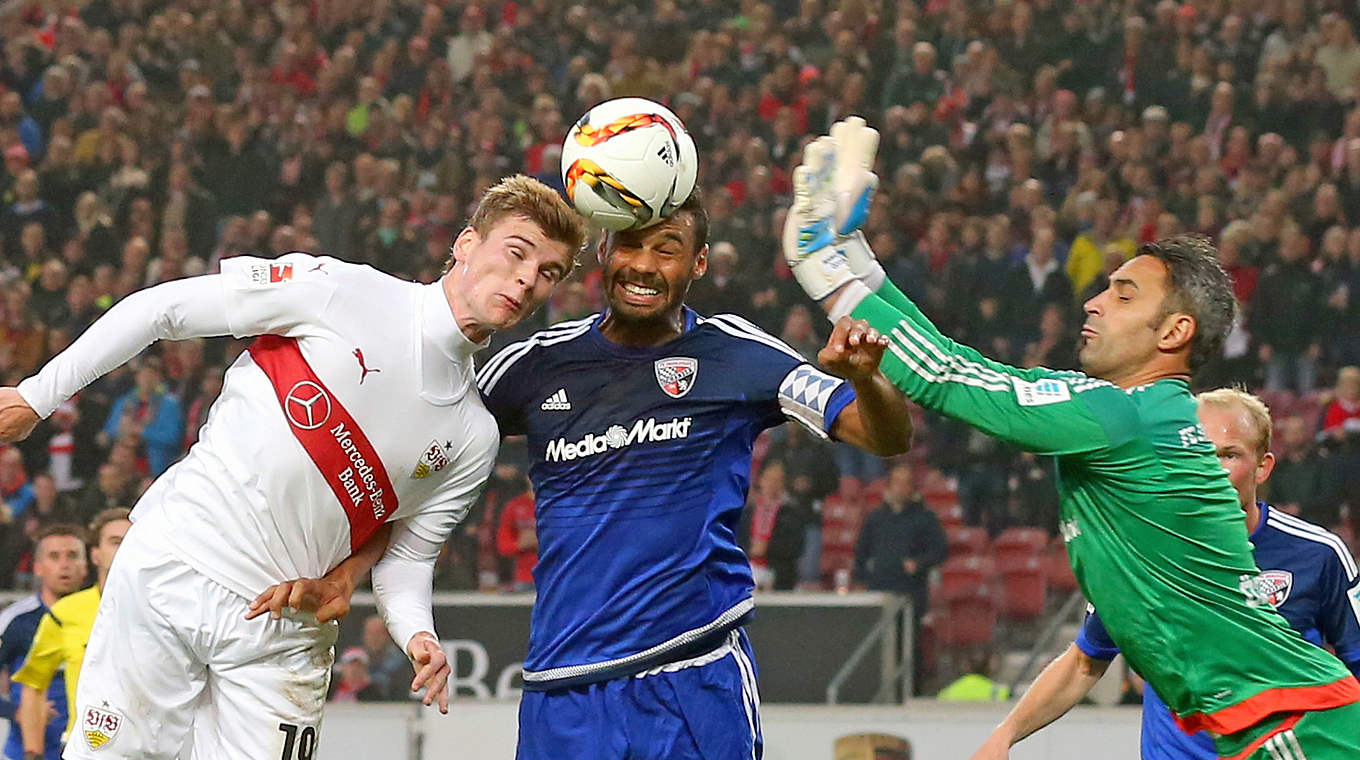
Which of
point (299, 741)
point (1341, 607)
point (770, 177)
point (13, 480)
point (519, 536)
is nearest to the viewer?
point (299, 741)

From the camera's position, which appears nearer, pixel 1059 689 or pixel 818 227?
pixel 818 227

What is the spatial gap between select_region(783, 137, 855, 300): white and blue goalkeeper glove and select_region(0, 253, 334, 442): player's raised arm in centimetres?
131

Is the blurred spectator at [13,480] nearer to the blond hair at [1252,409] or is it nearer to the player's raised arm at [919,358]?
the blond hair at [1252,409]

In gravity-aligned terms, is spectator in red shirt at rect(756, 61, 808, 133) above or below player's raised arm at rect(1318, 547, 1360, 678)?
above

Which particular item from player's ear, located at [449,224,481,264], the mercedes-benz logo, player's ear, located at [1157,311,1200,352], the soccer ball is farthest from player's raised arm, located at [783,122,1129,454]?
the mercedes-benz logo

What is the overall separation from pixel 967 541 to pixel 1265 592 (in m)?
6.34

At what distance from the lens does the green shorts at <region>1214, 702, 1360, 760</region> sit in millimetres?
4438

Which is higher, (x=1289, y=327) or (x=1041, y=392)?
(x=1289, y=327)

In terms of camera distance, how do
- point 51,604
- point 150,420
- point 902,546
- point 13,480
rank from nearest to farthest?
point 51,604, point 902,546, point 13,480, point 150,420

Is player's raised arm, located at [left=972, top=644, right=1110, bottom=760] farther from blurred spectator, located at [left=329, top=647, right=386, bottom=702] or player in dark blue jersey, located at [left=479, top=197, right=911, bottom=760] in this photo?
blurred spectator, located at [left=329, top=647, right=386, bottom=702]

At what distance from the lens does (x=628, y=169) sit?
4.64 m

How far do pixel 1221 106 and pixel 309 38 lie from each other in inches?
375

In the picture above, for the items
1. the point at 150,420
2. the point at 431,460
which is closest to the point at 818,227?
the point at 431,460

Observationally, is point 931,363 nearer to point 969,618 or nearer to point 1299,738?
point 1299,738
